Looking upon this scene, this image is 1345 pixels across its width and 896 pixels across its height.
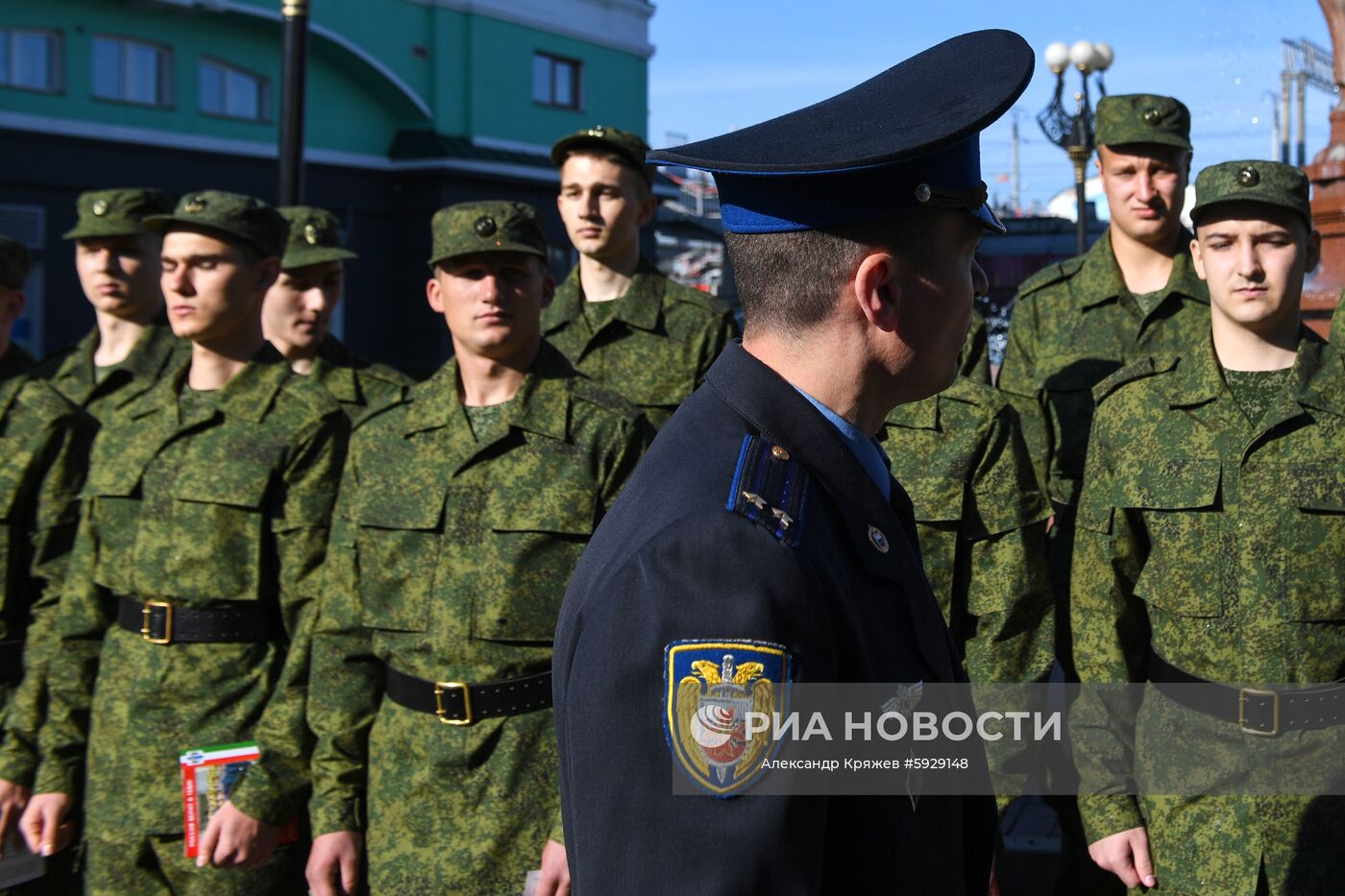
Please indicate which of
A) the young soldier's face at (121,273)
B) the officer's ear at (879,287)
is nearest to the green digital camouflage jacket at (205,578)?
the young soldier's face at (121,273)

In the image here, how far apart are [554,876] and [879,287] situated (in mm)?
1876

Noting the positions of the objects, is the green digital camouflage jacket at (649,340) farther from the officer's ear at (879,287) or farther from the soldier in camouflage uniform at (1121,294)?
the officer's ear at (879,287)

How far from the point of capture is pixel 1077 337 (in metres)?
4.90

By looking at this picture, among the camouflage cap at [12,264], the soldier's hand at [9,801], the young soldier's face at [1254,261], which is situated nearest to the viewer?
the young soldier's face at [1254,261]

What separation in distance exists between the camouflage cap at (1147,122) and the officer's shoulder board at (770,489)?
353cm

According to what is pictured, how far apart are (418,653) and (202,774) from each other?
2.22 ft

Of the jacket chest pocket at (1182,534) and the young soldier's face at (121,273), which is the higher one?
the young soldier's face at (121,273)

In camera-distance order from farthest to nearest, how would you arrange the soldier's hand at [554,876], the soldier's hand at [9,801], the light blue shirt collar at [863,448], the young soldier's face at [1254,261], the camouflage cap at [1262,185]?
the soldier's hand at [9,801], the camouflage cap at [1262,185], the young soldier's face at [1254,261], the soldier's hand at [554,876], the light blue shirt collar at [863,448]

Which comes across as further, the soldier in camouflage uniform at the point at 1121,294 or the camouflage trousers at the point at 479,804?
the soldier in camouflage uniform at the point at 1121,294

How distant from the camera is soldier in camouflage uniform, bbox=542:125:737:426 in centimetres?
518

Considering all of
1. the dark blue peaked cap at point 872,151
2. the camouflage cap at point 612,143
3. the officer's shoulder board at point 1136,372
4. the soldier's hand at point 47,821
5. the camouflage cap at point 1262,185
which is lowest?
the soldier's hand at point 47,821

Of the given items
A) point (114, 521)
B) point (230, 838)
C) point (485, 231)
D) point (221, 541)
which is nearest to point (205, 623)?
point (221, 541)

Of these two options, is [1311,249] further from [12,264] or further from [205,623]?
[12,264]

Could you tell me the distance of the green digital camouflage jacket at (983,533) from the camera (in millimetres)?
3479
